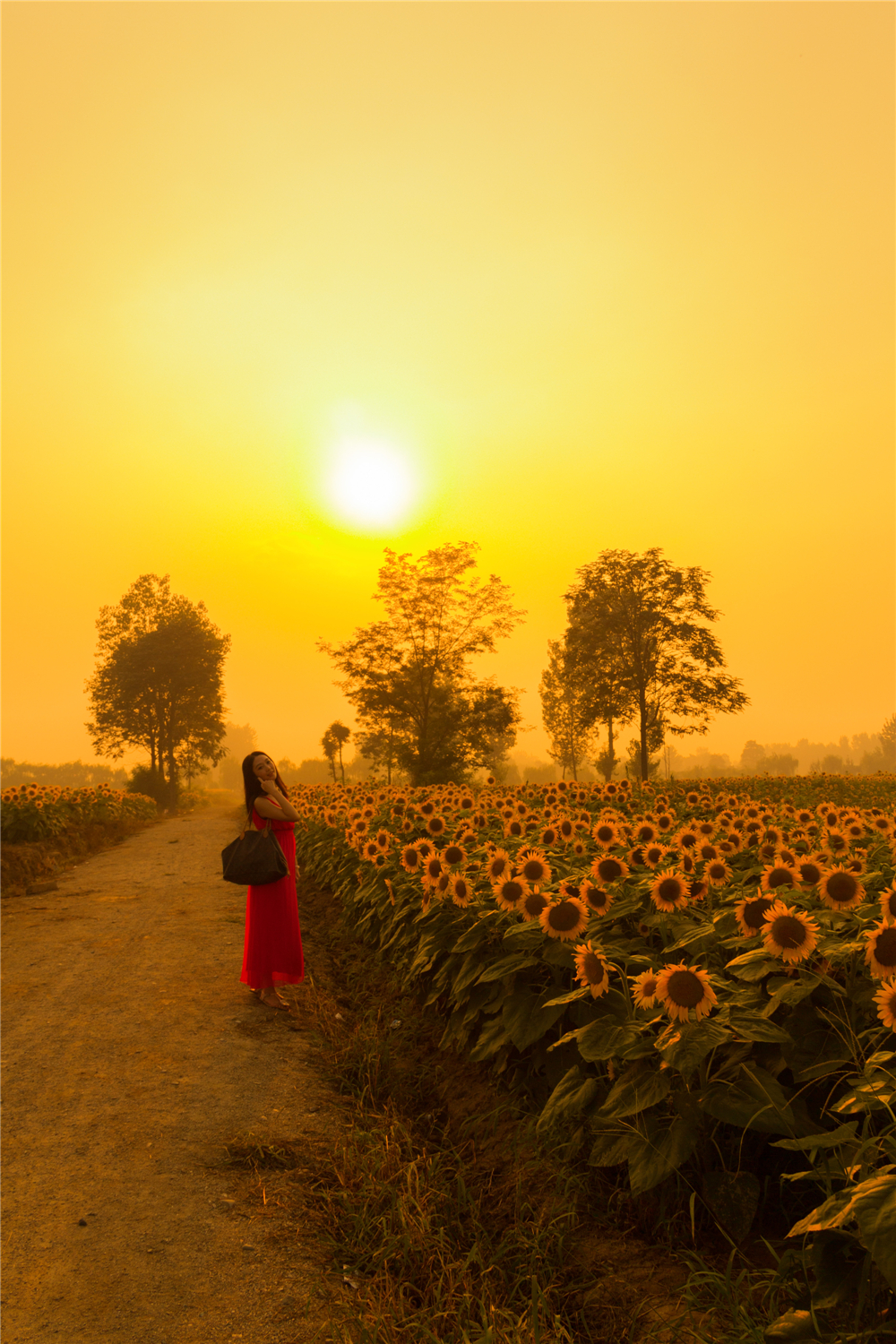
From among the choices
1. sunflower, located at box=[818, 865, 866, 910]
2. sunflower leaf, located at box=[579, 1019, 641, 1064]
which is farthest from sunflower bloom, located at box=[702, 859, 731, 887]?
sunflower leaf, located at box=[579, 1019, 641, 1064]

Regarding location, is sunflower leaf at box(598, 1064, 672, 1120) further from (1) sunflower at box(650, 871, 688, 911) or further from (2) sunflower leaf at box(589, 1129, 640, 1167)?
(1) sunflower at box(650, 871, 688, 911)

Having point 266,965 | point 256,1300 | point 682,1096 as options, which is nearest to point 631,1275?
point 682,1096

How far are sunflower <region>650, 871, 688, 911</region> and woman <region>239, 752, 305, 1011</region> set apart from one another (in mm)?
3551

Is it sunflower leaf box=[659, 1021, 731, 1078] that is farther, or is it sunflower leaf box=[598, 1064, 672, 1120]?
sunflower leaf box=[598, 1064, 672, 1120]

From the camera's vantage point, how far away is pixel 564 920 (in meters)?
4.11

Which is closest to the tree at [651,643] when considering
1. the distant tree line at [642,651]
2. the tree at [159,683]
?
the distant tree line at [642,651]

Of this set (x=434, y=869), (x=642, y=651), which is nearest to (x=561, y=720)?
(x=642, y=651)

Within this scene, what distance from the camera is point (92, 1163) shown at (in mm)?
4137

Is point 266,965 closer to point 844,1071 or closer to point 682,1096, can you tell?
point 682,1096

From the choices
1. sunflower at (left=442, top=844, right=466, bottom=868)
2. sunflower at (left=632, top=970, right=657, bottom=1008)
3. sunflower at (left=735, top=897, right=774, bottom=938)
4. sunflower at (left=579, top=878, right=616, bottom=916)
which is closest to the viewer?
sunflower at (left=632, top=970, right=657, bottom=1008)

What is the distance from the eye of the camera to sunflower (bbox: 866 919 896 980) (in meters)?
2.91

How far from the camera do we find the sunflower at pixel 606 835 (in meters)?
6.00

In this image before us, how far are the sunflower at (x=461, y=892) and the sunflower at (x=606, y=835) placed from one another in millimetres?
1266

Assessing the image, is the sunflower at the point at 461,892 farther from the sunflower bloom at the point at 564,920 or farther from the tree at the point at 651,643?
the tree at the point at 651,643
